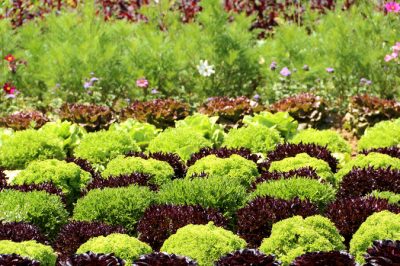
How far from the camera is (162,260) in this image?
5.00 metres

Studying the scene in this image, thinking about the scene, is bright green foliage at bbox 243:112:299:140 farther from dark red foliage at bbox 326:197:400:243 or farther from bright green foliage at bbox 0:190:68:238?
bright green foliage at bbox 0:190:68:238

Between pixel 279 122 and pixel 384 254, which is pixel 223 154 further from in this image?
pixel 384 254

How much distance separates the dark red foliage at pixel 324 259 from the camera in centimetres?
495

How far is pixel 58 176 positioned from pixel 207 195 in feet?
4.93

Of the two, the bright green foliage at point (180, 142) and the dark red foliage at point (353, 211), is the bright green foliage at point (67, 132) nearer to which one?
the bright green foliage at point (180, 142)

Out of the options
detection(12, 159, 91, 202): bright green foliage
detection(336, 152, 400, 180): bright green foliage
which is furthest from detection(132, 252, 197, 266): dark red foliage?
detection(336, 152, 400, 180): bright green foliage

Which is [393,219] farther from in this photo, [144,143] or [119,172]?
[144,143]

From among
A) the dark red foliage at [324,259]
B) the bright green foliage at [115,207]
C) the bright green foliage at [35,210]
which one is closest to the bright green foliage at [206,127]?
the bright green foliage at [115,207]

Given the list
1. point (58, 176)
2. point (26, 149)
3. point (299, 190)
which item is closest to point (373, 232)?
point (299, 190)

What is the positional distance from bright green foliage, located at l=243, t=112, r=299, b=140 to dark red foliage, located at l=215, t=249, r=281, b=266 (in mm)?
4474

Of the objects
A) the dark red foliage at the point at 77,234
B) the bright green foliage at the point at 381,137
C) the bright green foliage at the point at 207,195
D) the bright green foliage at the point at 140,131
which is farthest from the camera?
the bright green foliage at the point at 140,131

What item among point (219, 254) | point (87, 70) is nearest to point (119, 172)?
point (219, 254)

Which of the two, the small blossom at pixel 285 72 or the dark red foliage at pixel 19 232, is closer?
the dark red foliage at pixel 19 232

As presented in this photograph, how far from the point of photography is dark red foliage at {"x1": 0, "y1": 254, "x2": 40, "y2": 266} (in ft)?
16.3
